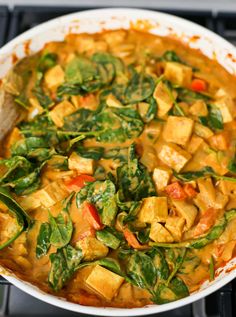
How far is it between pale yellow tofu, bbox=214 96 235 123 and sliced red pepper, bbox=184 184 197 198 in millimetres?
409

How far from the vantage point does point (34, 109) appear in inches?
106

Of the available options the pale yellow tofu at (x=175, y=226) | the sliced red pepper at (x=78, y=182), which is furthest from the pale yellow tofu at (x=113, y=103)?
the pale yellow tofu at (x=175, y=226)

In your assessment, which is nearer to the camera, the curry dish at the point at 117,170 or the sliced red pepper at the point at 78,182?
the curry dish at the point at 117,170

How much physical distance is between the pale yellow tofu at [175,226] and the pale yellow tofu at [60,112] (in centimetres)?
70

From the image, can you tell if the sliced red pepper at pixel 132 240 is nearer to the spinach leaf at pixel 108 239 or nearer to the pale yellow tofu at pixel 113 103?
the spinach leaf at pixel 108 239

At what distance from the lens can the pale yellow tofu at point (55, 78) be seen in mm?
2752

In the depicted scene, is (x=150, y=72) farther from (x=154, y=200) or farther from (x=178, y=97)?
(x=154, y=200)

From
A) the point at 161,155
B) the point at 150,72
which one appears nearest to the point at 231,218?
the point at 161,155

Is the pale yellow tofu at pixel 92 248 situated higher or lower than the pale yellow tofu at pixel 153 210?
lower

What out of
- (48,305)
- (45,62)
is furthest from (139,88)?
(48,305)

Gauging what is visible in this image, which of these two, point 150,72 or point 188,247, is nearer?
point 188,247

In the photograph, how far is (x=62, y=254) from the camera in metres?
2.26

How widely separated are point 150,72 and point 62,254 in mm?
987

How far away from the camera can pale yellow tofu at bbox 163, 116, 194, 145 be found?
2.50 meters
